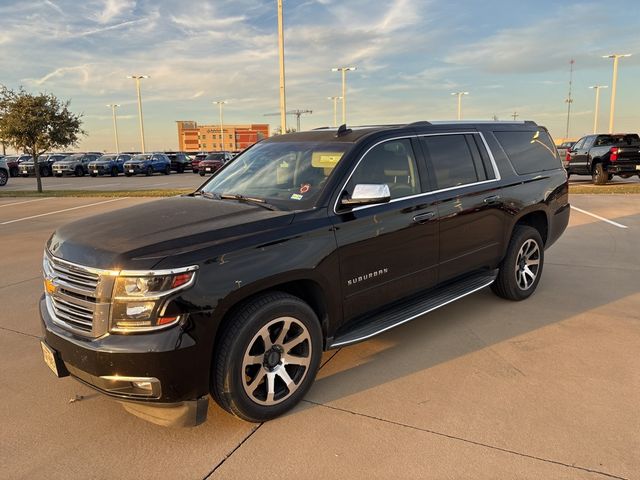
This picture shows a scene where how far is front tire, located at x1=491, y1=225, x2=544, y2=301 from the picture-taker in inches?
201

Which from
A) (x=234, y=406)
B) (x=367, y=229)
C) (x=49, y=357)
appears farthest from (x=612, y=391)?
(x=49, y=357)

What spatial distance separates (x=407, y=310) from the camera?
3949 mm

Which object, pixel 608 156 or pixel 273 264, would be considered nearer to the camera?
pixel 273 264

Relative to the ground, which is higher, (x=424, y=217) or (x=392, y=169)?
(x=392, y=169)

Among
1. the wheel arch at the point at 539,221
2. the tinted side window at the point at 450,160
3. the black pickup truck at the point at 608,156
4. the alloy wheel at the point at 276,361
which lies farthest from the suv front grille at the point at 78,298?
the black pickup truck at the point at 608,156

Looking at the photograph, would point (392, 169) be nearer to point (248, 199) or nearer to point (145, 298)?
point (248, 199)

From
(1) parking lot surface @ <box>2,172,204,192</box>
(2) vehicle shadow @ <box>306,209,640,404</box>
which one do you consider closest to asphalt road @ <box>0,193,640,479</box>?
(2) vehicle shadow @ <box>306,209,640,404</box>

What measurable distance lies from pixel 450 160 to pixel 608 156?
650 inches

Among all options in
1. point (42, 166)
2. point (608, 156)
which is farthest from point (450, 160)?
point (42, 166)

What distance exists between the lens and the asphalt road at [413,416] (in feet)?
8.93

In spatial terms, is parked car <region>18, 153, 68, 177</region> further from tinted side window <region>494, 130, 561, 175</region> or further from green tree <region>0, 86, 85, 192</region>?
tinted side window <region>494, 130, 561, 175</region>

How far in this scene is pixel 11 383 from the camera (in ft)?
12.2

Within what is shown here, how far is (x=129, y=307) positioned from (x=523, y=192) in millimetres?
4107

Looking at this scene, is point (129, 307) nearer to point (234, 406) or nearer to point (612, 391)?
point (234, 406)
